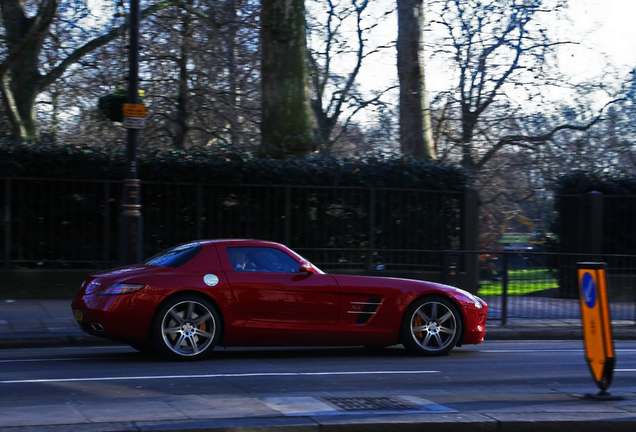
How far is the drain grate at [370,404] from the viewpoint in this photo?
226 inches

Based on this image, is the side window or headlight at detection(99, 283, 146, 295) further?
the side window

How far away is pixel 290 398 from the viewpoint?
240 inches

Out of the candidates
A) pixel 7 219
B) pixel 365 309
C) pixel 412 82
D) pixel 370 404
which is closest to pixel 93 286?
pixel 365 309

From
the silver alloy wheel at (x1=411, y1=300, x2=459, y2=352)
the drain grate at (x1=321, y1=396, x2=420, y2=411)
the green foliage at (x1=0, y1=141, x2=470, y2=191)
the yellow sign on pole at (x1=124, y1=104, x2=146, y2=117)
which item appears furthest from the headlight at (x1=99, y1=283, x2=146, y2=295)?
the green foliage at (x1=0, y1=141, x2=470, y2=191)

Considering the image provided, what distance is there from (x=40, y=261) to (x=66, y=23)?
6918mm

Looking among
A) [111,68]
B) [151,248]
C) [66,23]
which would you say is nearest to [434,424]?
[151,248]

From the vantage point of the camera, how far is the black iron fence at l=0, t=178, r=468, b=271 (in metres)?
13.7

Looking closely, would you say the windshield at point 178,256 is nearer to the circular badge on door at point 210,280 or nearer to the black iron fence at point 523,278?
the circular badge on door at point 210,280

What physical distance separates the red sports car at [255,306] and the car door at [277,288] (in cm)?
1

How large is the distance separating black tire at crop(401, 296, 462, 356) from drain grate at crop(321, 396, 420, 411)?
8.58 feet

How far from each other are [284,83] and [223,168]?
2.66 m

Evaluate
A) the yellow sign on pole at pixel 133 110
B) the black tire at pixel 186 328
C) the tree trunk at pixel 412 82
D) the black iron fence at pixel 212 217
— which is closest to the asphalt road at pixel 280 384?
the black tire at pixel 186 328

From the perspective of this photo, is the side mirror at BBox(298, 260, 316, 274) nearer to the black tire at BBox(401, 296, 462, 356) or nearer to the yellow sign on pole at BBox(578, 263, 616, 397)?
the black tire at BBox(401, 296, 462, 356)

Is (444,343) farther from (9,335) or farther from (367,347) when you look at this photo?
(9,335)
